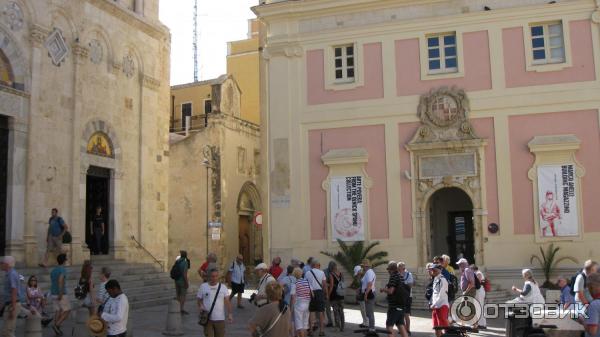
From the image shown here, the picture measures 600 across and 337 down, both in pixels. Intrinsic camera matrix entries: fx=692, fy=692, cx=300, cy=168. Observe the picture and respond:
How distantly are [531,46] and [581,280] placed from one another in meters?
11.6

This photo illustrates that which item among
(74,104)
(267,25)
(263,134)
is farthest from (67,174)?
(267,25)

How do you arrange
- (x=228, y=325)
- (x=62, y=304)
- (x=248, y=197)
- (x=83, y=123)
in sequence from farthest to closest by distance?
(x=248, y=197), (x=83, y=123), (x=228, y=325), (x=62, y=304)

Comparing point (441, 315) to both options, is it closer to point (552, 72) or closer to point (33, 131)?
point (552, 72)

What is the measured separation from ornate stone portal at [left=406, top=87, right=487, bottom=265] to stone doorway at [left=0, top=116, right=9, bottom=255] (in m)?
12.0

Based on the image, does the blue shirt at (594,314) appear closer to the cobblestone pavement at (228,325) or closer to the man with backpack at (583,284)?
the man with backpack at (583,284)

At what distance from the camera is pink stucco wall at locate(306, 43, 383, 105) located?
22766 millimetres

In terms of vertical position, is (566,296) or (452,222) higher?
(452,222)

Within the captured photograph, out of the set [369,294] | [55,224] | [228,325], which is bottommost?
[228,325]

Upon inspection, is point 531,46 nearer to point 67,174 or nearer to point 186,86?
point 67,174

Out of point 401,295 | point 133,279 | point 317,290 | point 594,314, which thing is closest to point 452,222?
point 317,290

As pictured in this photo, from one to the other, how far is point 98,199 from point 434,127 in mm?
11514

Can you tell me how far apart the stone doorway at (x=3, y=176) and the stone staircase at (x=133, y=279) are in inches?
43.5

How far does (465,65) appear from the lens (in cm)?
2194

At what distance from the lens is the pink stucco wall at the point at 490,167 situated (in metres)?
21.2
